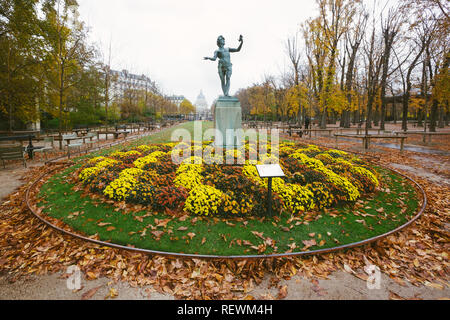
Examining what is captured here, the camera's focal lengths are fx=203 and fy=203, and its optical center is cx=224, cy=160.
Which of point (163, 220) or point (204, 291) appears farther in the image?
point (163, 220)

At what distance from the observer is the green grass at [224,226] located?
3553 millimetres

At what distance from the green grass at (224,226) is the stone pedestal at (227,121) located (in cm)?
537

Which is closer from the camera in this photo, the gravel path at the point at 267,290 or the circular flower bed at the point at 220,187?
the gravel path at the point at 267,290

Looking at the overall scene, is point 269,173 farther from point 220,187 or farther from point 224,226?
point 220,187

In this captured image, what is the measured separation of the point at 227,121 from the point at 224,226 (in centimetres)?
600

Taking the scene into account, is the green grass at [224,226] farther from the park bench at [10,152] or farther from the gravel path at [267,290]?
the park bench at [10,152]

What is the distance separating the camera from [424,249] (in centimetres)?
360

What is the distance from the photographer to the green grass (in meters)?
3.55

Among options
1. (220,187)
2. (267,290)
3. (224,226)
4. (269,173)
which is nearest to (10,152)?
(220,187)

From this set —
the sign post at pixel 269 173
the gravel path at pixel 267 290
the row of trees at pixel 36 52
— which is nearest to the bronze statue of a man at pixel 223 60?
the sign post at pixel 269 173

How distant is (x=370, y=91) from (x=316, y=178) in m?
11.9

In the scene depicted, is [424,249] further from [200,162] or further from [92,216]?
[92,216]

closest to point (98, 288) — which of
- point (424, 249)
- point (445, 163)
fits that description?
point (424, 249)

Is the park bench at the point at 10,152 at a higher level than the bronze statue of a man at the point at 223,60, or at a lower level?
lower
